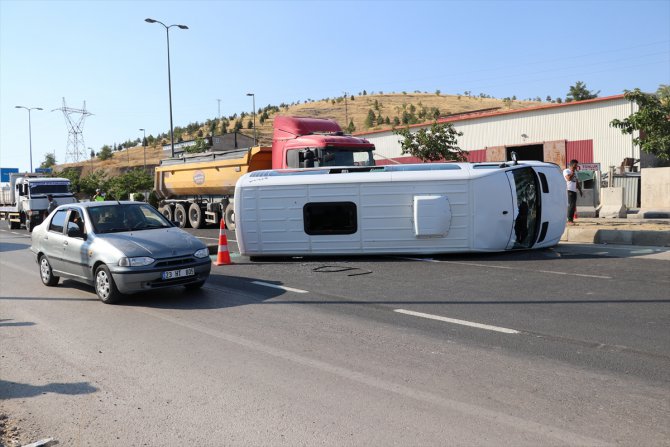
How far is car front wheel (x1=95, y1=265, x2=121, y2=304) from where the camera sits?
861 cm

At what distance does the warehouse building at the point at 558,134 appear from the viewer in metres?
32.5

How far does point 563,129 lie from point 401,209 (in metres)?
25.9

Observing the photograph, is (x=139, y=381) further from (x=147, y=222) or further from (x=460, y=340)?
(x=147, y=222)

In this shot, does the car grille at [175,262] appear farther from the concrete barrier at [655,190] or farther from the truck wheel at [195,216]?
the concrete barrier at [655,190]

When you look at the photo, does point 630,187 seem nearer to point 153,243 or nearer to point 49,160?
point 153,243

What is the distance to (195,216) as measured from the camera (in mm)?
25000

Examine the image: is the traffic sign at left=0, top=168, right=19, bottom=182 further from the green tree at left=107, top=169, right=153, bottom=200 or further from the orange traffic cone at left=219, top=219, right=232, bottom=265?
the orange traffic cone at left=219, top=219, right=232, bottom=265

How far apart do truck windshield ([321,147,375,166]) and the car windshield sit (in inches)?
312

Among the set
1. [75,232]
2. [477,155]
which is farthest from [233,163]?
[477,155]

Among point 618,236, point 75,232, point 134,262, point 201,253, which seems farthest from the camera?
point 618,236

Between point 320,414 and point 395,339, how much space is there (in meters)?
2.13

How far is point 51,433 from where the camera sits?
4.20 meters

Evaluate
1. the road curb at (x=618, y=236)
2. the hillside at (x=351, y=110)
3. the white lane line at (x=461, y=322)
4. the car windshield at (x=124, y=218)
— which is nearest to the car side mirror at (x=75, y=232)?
the car windshield at (x=124, y=218)

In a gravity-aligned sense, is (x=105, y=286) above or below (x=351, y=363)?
above
